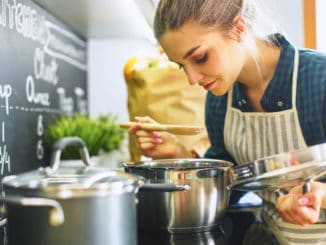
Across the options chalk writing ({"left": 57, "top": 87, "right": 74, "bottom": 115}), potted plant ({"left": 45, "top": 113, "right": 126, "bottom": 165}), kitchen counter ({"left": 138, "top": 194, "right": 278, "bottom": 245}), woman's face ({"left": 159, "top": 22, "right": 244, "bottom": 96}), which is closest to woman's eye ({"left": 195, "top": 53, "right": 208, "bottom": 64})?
woman's face ({"left": 159, "top": 22, "right": 244, "bottom": 96})

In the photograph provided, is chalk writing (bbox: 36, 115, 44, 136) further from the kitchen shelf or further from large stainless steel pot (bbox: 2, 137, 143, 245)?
large stainless steel pot (bbox: 2, 137, 143, 245)

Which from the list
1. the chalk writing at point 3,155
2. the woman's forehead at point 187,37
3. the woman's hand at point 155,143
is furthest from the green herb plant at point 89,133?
the woman's forehead at point 187,37

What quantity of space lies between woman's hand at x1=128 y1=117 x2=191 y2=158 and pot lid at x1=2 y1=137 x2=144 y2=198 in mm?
324

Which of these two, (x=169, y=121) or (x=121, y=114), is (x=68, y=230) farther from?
(x=121, y=114)

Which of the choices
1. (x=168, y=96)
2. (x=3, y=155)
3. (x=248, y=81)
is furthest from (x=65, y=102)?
(x=248, y=81)

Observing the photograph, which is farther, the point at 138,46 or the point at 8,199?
the point at 138,46

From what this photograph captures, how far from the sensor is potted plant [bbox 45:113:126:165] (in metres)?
→ 1.24

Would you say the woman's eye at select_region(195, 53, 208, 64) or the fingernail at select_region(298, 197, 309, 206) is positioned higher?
the woman's eye at select_region(195, 53, 208, 64)

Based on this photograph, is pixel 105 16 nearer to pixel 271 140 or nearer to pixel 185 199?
pixel 271 140

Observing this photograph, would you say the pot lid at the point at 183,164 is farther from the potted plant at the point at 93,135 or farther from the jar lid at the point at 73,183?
the potted plant at the point at 93,135

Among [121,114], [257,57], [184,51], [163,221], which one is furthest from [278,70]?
[121,114]

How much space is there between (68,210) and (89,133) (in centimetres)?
78

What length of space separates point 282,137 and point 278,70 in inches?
4.7

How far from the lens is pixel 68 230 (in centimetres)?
52
